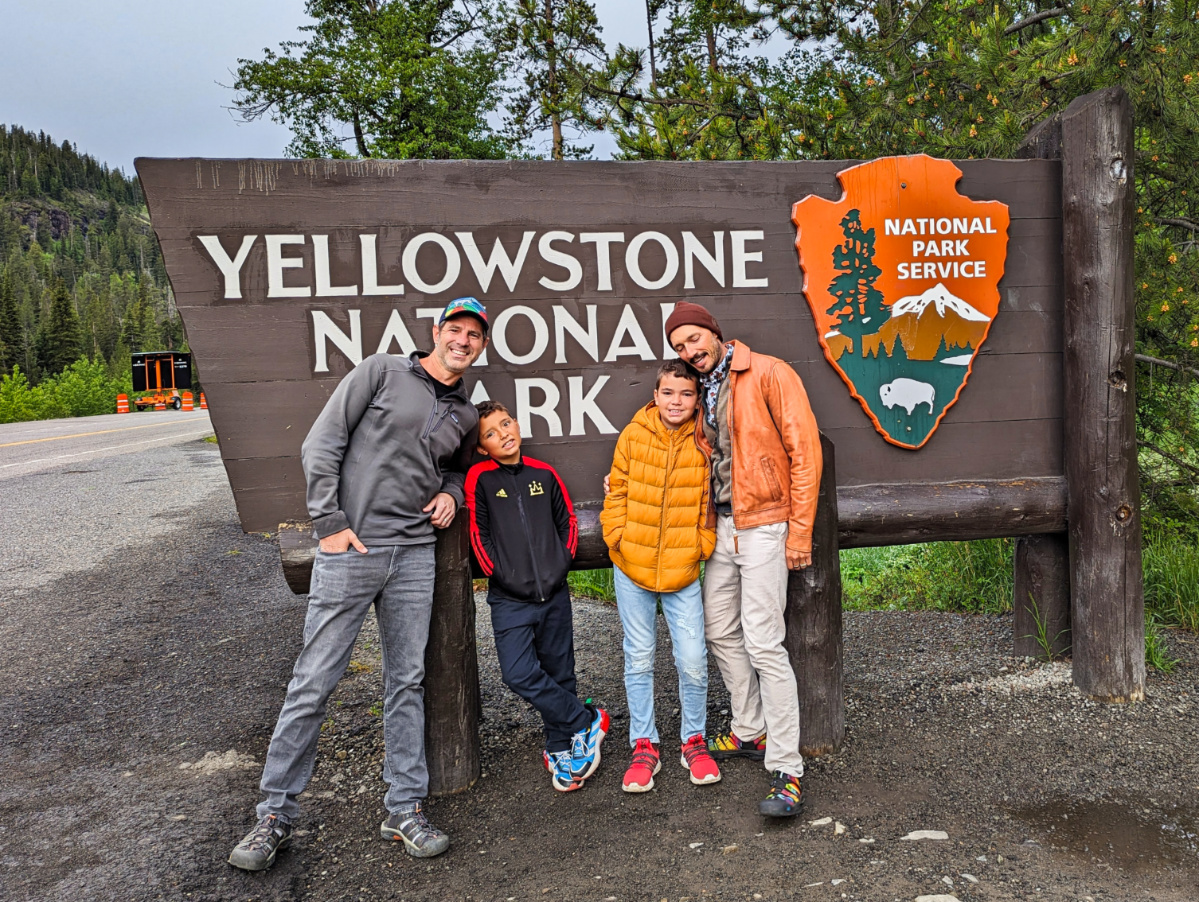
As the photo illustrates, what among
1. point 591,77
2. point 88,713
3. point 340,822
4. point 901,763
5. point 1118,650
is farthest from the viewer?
point 591,77

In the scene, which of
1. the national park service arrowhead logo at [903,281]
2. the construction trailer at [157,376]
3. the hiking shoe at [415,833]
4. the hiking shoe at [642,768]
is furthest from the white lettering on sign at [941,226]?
the construction trailer at [157,376]

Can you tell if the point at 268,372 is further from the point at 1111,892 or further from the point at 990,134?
the point at 990,134

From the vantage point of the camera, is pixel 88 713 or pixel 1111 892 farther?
pixel 88 713

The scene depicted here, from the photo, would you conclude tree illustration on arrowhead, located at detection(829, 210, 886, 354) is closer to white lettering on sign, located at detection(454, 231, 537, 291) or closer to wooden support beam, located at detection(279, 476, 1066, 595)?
wooden support beam, located at detection(279, 476, 1066, 595)

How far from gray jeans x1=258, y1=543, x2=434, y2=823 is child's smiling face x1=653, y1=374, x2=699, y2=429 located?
1029 mm

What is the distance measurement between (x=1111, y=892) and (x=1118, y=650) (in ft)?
5.23

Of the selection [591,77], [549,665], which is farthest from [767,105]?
[549,665]

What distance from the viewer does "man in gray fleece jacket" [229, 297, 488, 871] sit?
110 inches

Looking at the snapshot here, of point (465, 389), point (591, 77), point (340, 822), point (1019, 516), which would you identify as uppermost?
point (591, 77)

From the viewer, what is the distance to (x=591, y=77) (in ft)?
21.1

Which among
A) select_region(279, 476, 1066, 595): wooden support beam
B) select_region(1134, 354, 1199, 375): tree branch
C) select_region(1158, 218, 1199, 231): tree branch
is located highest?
select_region(1158, 218, 1199, 231): tree branch

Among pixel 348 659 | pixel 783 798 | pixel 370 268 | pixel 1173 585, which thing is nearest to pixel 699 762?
pixel 783 798

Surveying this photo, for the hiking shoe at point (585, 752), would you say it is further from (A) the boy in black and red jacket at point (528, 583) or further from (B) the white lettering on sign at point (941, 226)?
(B) the white lettering on sign at point (941, 226)

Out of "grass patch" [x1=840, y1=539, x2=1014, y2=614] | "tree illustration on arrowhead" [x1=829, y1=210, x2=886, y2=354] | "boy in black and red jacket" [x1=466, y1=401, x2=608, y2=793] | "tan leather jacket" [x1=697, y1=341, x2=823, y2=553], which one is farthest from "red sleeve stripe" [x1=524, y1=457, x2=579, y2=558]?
"grass patch" [x1=840, y1=539, x2=1014, y2=614]
